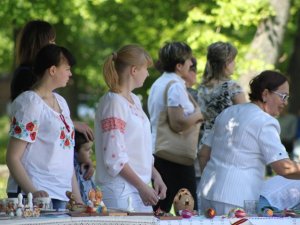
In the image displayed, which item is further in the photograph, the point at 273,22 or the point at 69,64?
the point at 273,22

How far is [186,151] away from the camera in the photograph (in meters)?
7.75

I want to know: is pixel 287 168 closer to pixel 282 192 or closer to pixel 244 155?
pixel 244 155

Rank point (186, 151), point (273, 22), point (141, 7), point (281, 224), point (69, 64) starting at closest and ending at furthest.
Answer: point (281, 224) → point (69, 64) → point (186, 151) → point (273, 22) → point (141, 7)

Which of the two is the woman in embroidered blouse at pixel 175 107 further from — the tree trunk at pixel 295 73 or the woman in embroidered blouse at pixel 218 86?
the tree trunk at pixel 295 73

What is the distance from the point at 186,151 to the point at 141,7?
31.6ft

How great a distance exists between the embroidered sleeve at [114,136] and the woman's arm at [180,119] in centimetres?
142

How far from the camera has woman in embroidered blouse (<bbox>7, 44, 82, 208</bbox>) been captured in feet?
19.1

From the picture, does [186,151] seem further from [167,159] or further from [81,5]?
[81,5]

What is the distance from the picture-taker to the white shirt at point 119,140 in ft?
20.4

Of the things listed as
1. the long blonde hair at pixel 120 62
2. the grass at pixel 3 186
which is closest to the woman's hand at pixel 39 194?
the long blonde hair at pixel 120 62

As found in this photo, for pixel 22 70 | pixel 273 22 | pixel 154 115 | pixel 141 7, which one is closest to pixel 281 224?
pixel 22 70

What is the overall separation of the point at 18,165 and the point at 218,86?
96.0 inches

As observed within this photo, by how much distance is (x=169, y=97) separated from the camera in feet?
→ 25.3

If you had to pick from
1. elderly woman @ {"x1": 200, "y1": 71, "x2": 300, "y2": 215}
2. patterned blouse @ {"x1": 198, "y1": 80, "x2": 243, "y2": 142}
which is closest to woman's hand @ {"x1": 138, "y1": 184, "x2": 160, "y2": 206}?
elderly woman @ {"x1": 200, "y1": 71, "x2": 300, "y2": 215}
